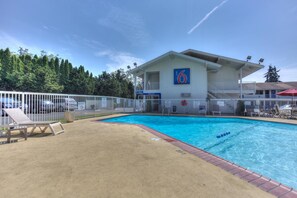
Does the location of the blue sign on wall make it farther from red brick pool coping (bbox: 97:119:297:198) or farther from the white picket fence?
red brick pool coping (bbox: 97:119:297:198)

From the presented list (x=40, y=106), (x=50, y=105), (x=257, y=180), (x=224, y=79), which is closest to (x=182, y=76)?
(x=224, y=79)

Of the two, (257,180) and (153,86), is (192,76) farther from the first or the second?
(257,180)

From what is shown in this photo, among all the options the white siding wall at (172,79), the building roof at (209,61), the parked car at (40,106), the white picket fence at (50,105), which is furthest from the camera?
the white siding wall at (172,79)

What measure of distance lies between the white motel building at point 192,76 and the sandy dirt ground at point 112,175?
15286 mm

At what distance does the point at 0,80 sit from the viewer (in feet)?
63.6

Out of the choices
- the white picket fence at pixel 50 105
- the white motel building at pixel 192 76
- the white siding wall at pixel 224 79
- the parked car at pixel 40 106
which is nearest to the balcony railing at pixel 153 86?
the white motel building at pixel 192 76

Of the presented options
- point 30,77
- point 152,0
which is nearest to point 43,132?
point 152,0

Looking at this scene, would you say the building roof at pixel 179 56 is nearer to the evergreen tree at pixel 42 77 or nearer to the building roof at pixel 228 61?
the building roof at pixel 228 61

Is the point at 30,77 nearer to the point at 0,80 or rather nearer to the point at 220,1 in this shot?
the point at 0,80

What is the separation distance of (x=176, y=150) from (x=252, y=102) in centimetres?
1543

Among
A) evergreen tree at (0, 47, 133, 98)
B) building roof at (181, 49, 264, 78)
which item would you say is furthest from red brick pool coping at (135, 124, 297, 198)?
evergreen tree at (0, 47, 133, 98)

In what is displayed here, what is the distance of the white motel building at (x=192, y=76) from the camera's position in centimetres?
1854

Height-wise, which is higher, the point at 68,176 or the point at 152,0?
the point at 152,0

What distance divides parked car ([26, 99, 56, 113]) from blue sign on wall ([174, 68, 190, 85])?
46.5ft
